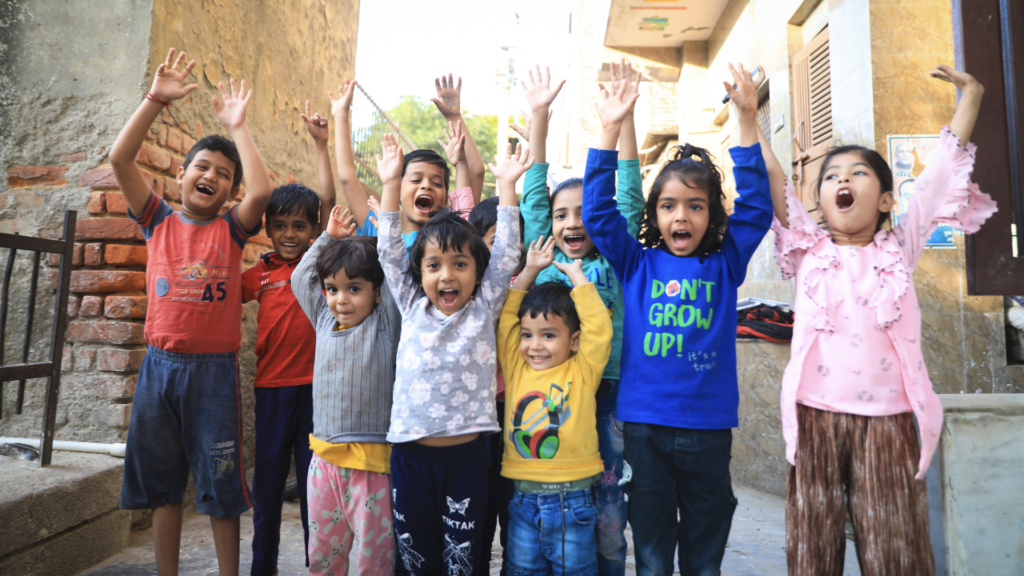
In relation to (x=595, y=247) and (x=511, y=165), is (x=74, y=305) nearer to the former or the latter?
(x=511, y=165)

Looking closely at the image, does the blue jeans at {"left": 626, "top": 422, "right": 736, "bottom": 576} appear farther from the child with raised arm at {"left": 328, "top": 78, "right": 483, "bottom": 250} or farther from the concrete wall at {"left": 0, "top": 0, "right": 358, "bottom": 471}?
the concrete wall at {"left": 0, "top": 0, "right": 358, "bottom": 471}

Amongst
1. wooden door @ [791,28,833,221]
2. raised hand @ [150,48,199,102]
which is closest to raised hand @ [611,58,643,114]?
raised hand @ [150,48,199,102]

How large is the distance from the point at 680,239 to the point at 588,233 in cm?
30

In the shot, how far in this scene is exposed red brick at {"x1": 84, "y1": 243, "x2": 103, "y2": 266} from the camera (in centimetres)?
271

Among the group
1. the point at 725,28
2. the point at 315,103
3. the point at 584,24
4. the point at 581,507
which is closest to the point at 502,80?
the point at 584,24

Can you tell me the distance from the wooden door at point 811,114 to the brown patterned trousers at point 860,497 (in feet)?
9.83

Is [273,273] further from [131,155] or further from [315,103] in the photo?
[315,103]

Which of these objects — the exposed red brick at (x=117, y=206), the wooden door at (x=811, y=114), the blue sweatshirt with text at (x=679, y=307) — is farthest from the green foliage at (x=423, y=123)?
the blue sweatshirt with text at (x=679, y=307)

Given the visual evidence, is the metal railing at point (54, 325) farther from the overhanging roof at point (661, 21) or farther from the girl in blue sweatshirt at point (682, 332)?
the overhanging roof at point (661, 21)

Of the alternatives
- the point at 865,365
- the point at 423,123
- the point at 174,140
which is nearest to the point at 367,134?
the point at 174,140

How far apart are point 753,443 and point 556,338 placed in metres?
2.44

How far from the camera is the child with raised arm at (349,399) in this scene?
1968 mm

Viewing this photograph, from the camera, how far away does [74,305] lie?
107 inches

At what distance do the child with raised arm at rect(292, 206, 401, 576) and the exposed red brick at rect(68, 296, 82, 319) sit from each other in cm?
129
